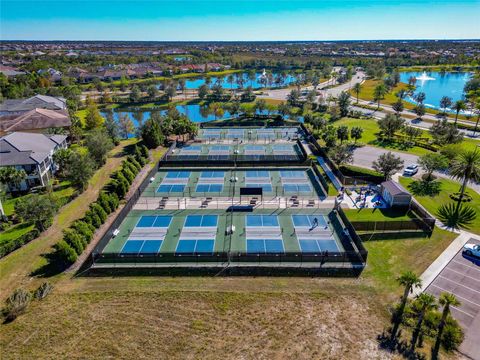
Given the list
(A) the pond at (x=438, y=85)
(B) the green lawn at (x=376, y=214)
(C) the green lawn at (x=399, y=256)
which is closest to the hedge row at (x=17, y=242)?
(C) the green lawn at (x=399, y=256)

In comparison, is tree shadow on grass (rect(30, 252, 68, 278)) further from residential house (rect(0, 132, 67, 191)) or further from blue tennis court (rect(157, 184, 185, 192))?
residential house (rect(0, 132, 67, 191))

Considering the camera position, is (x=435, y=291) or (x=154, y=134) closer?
(x=435, y=291)

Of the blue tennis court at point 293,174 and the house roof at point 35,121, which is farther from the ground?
the house roof at point 35,121

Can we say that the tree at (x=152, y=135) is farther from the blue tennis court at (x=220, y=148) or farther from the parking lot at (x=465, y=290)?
the parking lot at (x=465, y=290)

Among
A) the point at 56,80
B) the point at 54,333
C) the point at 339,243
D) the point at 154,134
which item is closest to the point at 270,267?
the point at 339,243

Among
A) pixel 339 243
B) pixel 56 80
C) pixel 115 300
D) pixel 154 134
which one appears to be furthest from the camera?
pixel 56 80

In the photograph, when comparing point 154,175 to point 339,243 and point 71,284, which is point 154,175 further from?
point 339,243
